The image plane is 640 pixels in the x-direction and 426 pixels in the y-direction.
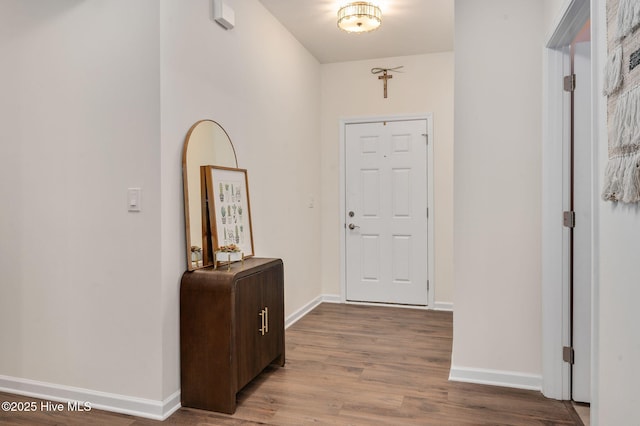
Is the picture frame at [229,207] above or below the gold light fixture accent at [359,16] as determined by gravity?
below

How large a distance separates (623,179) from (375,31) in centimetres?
325

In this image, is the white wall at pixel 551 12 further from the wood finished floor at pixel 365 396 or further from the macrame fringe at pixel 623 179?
the wood finished floor at pixel 365 396

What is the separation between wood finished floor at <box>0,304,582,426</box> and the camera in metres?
2.30

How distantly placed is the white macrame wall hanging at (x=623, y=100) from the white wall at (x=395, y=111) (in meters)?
3.25

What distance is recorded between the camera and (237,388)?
244 centimetres

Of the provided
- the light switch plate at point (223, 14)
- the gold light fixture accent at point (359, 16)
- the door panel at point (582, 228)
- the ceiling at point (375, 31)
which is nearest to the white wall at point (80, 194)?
the light switch plate at point (223, 14)

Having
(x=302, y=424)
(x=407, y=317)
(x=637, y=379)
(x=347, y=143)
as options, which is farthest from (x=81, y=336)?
(x=347, y=143)

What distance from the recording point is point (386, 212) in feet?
16.0

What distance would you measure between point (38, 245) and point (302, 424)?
1831 millimetres

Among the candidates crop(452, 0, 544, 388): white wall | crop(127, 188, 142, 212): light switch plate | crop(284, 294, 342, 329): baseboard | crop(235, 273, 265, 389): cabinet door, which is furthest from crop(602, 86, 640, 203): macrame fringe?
crop(284, 294, 342, 329): baseboard

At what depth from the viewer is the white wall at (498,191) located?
268cm

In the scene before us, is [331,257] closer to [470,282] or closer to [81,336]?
[470,282]

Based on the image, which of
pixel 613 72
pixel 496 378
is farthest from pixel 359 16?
pixel 496 378

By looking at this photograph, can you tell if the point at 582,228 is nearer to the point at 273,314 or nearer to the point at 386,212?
the point at 273,314
